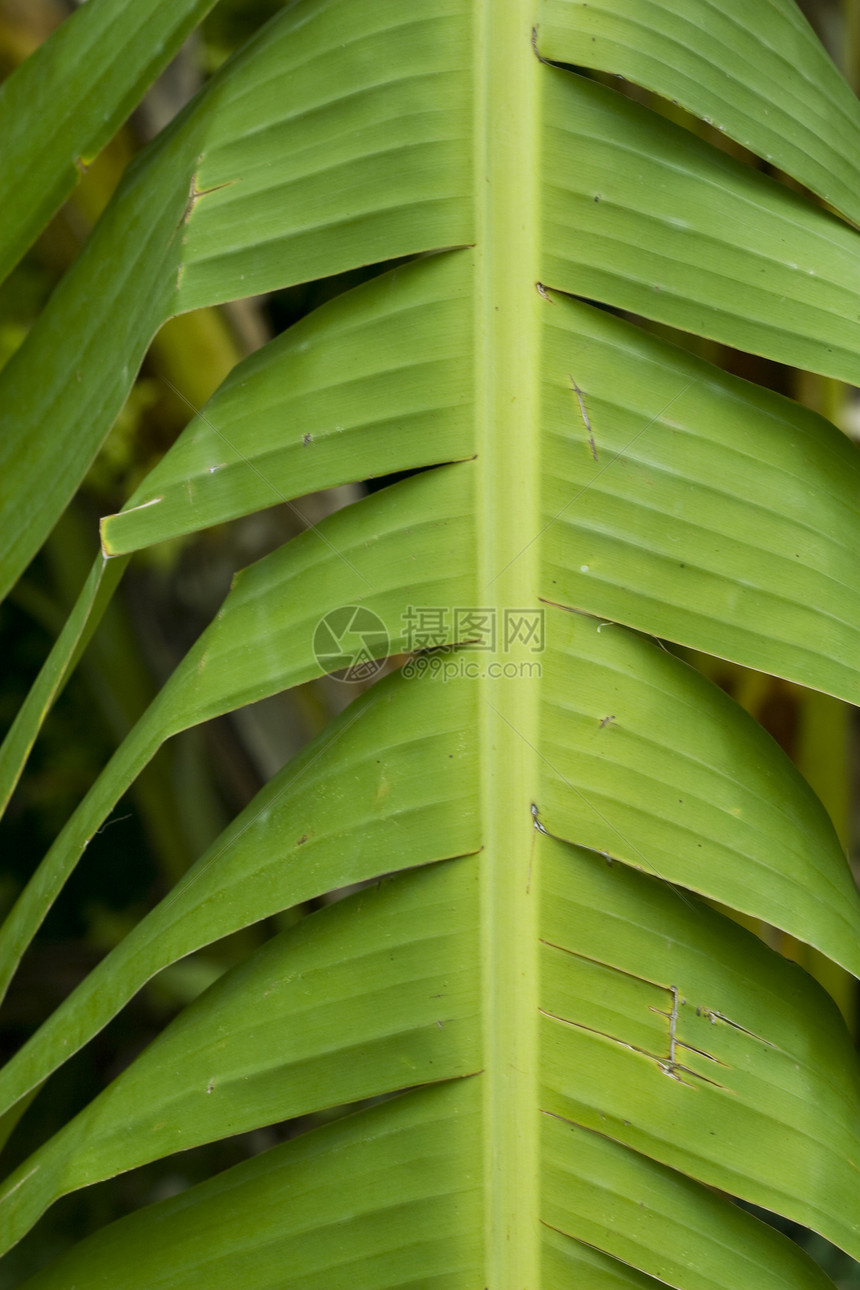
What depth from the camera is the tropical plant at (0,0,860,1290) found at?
362 mm

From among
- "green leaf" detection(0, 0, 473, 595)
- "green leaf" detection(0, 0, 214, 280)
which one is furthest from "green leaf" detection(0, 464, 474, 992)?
"green leaf" detection(0, 0, 214, 280)

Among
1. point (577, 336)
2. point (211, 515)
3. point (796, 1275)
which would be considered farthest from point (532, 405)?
point (796, 1275)

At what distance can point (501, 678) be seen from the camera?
372mm

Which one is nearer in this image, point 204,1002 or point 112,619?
point 204,1002

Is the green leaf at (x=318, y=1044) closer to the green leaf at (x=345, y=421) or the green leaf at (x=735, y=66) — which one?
the green leaf at (x=345, y=421)

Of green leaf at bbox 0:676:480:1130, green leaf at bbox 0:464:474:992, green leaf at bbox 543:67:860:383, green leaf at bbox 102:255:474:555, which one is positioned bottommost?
green leaf at bbox 0:676:480:1130

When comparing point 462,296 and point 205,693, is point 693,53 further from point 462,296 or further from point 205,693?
point 205,693

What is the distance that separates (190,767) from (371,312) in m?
0.58

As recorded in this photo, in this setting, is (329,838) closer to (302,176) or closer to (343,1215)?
(343,1215)

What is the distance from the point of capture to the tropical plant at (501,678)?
36 cm

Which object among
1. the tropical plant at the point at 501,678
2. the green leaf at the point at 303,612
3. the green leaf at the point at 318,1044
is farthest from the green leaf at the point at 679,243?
the green leaf at the point at 318,1044

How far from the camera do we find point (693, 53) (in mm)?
397

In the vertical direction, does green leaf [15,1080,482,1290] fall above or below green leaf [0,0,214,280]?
below

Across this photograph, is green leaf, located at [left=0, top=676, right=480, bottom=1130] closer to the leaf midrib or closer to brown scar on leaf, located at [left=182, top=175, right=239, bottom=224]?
the leaf midrib
